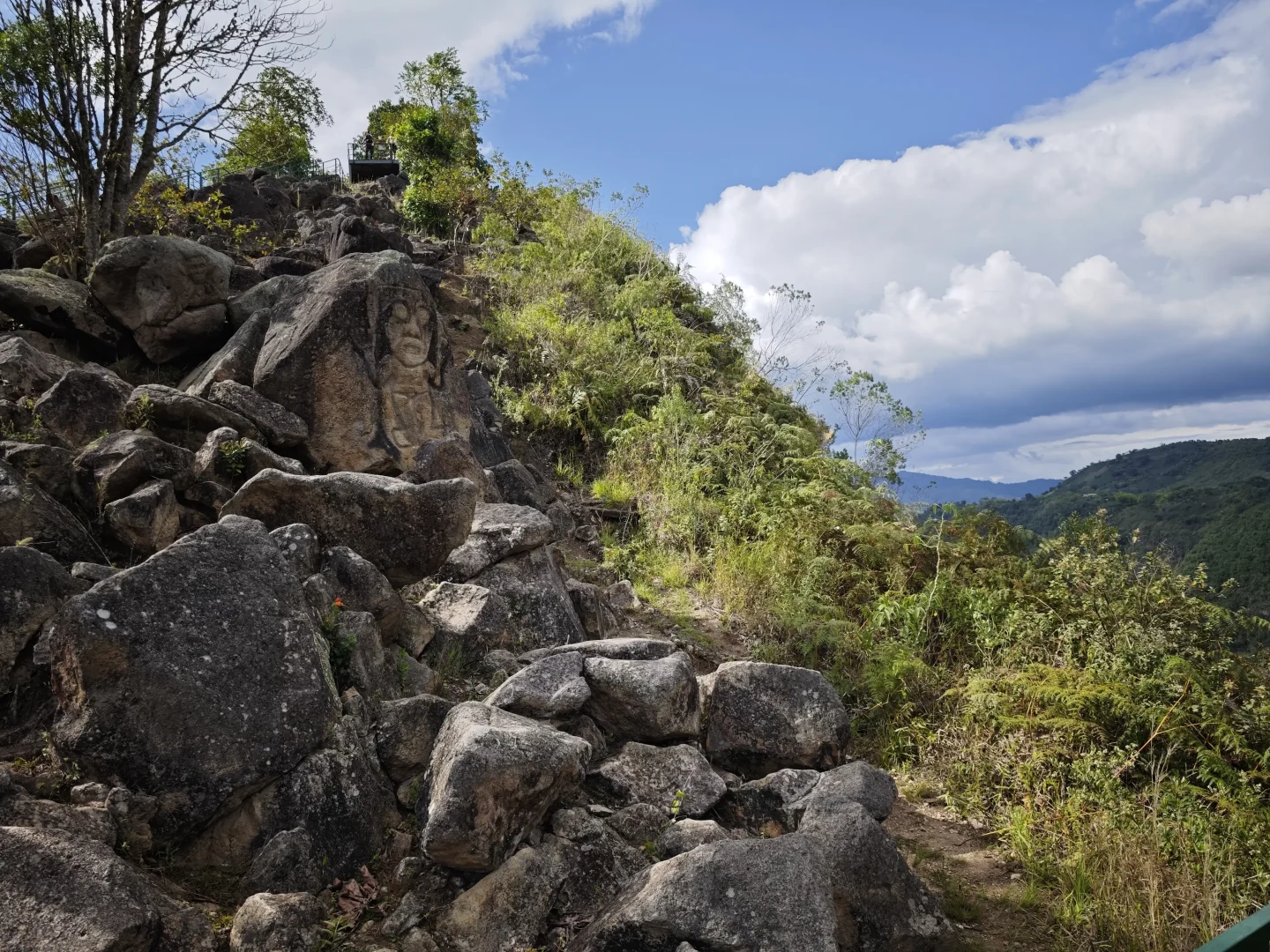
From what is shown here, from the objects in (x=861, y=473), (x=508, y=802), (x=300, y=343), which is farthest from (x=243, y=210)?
(x=508, y=802)

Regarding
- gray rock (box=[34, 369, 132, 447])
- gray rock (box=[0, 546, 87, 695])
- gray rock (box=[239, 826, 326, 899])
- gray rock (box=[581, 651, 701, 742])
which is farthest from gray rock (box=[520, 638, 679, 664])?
gray rock (box=[34, 369, 132, 447])

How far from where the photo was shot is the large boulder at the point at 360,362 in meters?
8.10

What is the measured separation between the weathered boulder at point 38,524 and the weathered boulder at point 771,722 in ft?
14.5

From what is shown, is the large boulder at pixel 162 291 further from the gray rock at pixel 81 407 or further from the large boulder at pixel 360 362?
the gray rock at pixel 81 407

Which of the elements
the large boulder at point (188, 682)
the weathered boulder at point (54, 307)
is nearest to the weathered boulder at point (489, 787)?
the large boulder at point (188, 682)

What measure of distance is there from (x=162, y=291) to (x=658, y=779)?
294 inches

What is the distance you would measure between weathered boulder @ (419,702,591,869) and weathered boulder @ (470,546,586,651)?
2332 mm

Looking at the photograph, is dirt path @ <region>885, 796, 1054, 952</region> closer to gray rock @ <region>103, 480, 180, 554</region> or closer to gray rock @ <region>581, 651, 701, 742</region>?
gray rock @ <region>581, 651, 701, 742</region>

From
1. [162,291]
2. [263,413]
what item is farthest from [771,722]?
[162,291]

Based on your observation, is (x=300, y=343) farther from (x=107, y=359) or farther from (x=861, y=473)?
(x=861, y=473)

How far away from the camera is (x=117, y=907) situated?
329cm

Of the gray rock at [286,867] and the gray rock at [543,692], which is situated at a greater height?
the gray rock at [543,692]

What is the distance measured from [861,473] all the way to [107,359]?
8857 millimetres

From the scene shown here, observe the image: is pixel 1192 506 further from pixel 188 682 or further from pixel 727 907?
pixel 188 682
